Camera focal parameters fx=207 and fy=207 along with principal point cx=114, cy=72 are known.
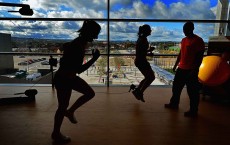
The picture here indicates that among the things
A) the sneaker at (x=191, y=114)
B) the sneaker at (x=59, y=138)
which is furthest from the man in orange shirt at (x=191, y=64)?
the sneaker at (x=59, y=138)

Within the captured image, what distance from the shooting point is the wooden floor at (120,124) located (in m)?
2.26

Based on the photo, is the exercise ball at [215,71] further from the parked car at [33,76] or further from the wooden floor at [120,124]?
the parked car at [33,76]

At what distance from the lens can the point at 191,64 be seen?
2.92 m

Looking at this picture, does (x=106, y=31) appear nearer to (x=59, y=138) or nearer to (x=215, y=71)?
(x=215, y=71)

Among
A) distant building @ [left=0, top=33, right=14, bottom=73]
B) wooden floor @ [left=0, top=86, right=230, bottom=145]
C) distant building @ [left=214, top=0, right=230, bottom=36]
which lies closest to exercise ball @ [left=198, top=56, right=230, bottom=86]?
wooden floor @ [left=0, top=86, right=230, bottom=145]

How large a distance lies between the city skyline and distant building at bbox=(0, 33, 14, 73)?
16 cm

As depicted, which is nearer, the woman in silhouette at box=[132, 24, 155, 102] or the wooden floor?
the wooden floor

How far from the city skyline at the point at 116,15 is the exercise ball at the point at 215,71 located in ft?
5.03

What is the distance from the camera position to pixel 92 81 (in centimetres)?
503

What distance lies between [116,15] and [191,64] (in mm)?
2271

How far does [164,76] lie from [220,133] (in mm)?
2556

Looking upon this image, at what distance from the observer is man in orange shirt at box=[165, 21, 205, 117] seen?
9.11 feet

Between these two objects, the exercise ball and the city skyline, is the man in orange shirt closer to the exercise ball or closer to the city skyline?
the exercise ball

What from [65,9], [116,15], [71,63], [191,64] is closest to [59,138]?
[71,63]
